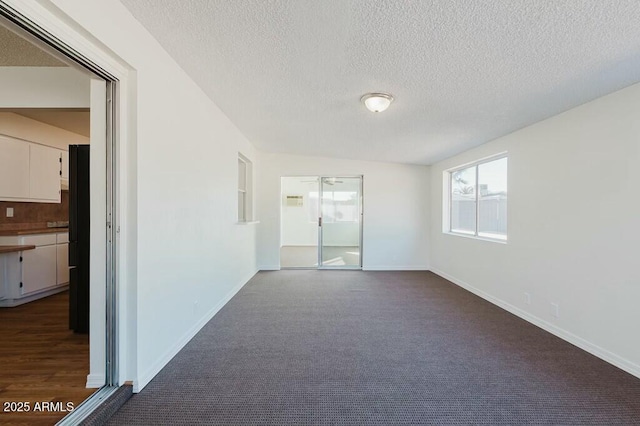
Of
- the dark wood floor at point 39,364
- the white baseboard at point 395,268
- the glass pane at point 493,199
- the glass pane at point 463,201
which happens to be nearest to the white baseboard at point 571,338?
the glass pane at point 493,199

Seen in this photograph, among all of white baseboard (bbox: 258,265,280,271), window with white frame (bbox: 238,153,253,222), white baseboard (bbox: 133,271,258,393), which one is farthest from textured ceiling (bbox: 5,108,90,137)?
white baseboard (bbox: 258,265,280,271)

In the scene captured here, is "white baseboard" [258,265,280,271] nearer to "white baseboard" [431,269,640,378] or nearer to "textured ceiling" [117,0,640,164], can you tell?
"textured ceiling" [117,0,640,164]

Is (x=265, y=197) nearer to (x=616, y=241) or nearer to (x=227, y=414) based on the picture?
(x=227, y=414)

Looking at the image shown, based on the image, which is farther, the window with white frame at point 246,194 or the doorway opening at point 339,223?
the doorway opening at point 339,223

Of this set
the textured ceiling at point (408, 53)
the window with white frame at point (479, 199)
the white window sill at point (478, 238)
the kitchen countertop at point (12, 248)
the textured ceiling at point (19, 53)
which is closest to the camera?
the textured ceiling at point (408, 53)

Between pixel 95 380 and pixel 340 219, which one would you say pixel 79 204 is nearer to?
pixel 95 380

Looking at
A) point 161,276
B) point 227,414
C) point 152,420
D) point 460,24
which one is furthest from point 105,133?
point 460,24

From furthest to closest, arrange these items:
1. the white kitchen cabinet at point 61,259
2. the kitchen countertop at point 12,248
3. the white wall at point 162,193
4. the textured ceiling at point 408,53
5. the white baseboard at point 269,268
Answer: the white baseboard at point 269,268, the white kitchen cabinet at point 61,259, the kitchen countertop at point 12,248, the white wall at point 162,193, the textured ceiling at point 408,53

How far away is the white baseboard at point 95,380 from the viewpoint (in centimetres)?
192

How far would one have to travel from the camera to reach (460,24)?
5.62ft

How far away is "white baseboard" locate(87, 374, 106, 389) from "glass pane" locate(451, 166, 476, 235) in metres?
4.89

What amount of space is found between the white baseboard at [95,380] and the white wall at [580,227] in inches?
150

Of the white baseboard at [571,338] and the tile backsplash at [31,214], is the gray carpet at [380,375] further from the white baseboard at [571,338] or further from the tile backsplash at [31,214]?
the tile backsplash at [31,214]

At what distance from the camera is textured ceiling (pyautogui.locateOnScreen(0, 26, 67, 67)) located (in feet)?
6.81
